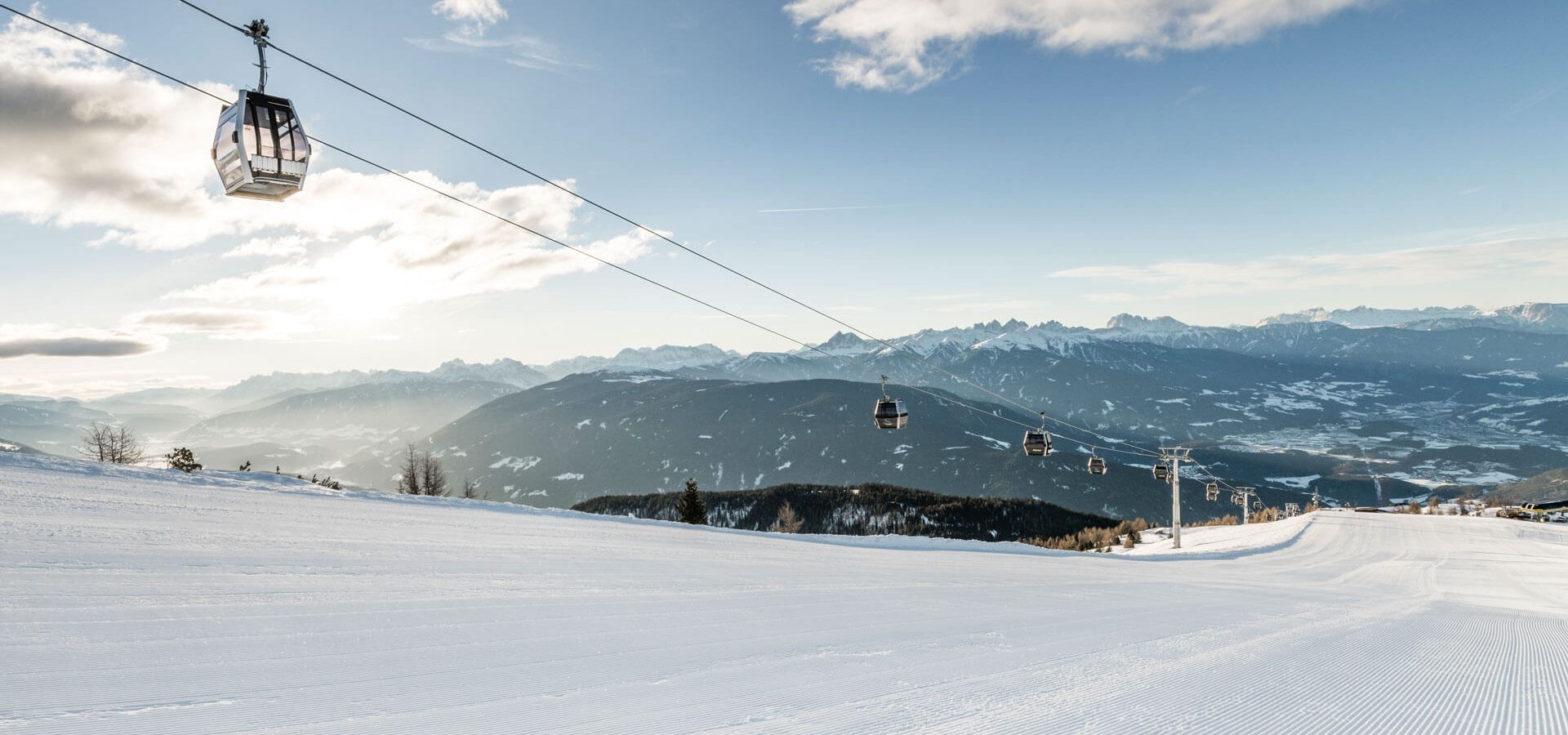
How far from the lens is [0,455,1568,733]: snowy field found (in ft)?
14.3

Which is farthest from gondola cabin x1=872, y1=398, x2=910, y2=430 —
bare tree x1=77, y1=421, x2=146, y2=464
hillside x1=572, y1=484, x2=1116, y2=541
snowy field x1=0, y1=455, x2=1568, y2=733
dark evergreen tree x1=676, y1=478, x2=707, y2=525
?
hillside x1=572, y1=484, x2=1116, y2=541

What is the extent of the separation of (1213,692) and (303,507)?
12.4 m

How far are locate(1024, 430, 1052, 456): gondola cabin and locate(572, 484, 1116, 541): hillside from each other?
316 ft

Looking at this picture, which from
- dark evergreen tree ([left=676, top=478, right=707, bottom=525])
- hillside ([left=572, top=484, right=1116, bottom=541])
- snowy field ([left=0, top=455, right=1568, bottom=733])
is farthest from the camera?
hillside ([left=572, top=484, right=1116, bottom=541])

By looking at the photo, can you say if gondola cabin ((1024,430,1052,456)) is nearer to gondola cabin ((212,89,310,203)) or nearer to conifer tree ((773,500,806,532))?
conifer tree ((773,500,806,532))

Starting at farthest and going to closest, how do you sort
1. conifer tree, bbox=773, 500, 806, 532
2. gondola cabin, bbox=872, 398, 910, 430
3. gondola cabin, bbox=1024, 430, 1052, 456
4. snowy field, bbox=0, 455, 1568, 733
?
conifer tree, bbox=773, 500, 806, 532, gondola cabin, bbox=1024, 430, 1052, 456, gondola cabin, bbox=872, 398, 910, 430, snowy field, bbox=0, 455, 1568, 733

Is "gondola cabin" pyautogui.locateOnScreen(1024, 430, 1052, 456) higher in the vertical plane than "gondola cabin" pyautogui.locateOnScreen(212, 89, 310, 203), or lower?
lower

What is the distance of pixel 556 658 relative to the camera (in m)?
5.39

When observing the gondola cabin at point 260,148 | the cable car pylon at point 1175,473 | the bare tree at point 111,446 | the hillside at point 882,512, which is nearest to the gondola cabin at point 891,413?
the gondola cabin at point 260,148

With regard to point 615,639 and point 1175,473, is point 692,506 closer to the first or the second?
point 1175,473

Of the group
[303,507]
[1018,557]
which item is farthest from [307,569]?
[1018,557]

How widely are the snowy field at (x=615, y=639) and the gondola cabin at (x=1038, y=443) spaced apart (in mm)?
16722

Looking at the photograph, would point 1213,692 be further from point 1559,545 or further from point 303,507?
point 1559,545

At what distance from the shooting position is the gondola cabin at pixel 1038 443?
96.8 feet
